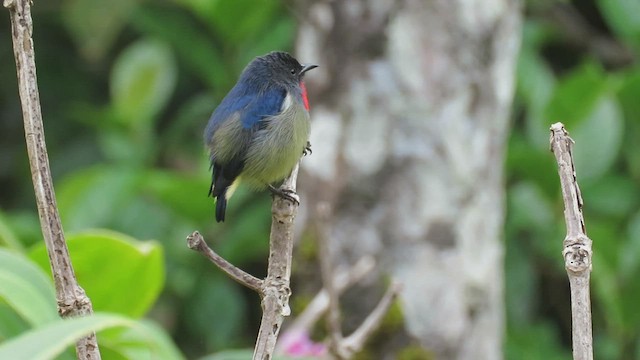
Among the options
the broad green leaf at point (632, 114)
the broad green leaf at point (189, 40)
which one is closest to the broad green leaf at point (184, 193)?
the broad green leaf at point (189, 40)

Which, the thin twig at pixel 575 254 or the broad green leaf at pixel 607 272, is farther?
the broad green leaf at pixel 607 272

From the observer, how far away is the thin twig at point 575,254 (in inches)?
40.5

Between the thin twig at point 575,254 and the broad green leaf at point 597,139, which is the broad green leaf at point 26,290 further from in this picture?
the broad green leaf at point 597,139

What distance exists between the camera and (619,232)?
400 cm

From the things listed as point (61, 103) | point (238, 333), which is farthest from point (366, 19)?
point (61, 103)

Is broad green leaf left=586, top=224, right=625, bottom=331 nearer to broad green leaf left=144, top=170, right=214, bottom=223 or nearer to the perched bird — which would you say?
broad green leaf left=144, top=170, right=214, bottom=223

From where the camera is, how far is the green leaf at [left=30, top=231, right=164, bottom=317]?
195 cm

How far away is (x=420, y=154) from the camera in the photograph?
9.33 feet

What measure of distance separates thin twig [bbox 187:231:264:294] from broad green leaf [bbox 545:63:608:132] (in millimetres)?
2563

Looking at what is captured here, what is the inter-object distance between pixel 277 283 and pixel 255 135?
0.61 metres

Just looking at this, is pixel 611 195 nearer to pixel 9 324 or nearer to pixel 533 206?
pixel 533 206

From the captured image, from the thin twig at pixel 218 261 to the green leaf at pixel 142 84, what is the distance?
2.92 meters

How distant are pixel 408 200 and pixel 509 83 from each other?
1.55 feet

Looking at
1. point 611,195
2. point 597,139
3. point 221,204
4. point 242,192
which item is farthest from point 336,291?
point 611,195
